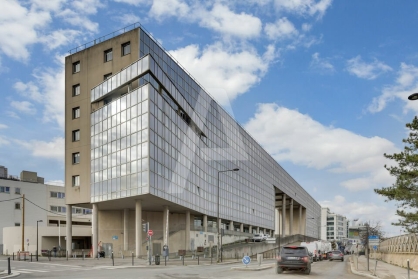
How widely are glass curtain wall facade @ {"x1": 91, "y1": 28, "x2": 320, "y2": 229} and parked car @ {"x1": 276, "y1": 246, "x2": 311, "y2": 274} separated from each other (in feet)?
87.0

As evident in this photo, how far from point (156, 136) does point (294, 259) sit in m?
30.4

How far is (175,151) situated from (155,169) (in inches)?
341

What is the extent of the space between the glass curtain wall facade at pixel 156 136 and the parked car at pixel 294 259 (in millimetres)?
26506

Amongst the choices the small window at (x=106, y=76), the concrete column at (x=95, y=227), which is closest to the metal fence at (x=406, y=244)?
the concrete column at (x=95, y=227)

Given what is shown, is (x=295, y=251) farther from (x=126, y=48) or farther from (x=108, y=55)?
(x=108, y=55)

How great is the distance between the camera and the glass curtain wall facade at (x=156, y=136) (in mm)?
53219

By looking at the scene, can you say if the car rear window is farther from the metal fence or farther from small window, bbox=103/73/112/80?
small window, bbox=103/73/112/80

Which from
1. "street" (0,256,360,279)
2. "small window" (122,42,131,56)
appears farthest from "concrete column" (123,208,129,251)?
"street" (0,256,360,279)

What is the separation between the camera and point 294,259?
88.6 feet

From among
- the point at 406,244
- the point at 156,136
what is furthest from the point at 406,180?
the point at 156,136

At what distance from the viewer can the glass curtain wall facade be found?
53.2 m

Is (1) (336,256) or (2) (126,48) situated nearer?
(2) (126,48)

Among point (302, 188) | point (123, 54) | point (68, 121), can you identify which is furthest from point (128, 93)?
point (302, 188)

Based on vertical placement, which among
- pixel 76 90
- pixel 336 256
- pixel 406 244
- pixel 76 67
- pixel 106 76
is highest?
pixel 76 67
